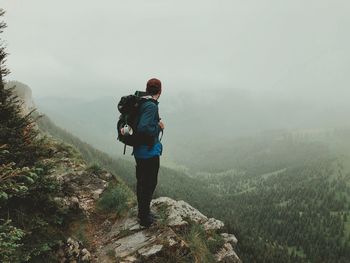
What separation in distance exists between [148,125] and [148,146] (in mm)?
740

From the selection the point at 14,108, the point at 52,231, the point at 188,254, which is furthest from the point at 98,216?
the point at 14,108

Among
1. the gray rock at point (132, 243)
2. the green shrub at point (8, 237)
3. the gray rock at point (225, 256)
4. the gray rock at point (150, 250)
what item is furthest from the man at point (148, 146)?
the green shrub at point (8, 237)

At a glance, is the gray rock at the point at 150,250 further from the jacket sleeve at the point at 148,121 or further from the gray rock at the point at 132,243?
the jacket sleeve at the point at 148,121

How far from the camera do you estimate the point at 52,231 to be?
32.7ft

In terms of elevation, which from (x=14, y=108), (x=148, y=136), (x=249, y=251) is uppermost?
(x=14, y=108)

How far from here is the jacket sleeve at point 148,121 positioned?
944 centimetres

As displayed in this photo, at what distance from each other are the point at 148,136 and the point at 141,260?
11.7 ft

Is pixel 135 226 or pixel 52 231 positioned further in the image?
pixel 135 226

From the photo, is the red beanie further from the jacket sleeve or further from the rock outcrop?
the rock outcrop

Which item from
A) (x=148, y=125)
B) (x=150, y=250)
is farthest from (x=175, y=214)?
(x=148, y=125)

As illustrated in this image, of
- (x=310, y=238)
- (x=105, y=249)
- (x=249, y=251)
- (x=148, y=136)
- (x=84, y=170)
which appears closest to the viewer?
(x=148, y=136)

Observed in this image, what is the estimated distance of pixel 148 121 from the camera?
9.49m

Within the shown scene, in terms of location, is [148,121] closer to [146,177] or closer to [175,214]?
[146,177]

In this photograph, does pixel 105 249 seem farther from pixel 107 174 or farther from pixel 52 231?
pixel 107 174
